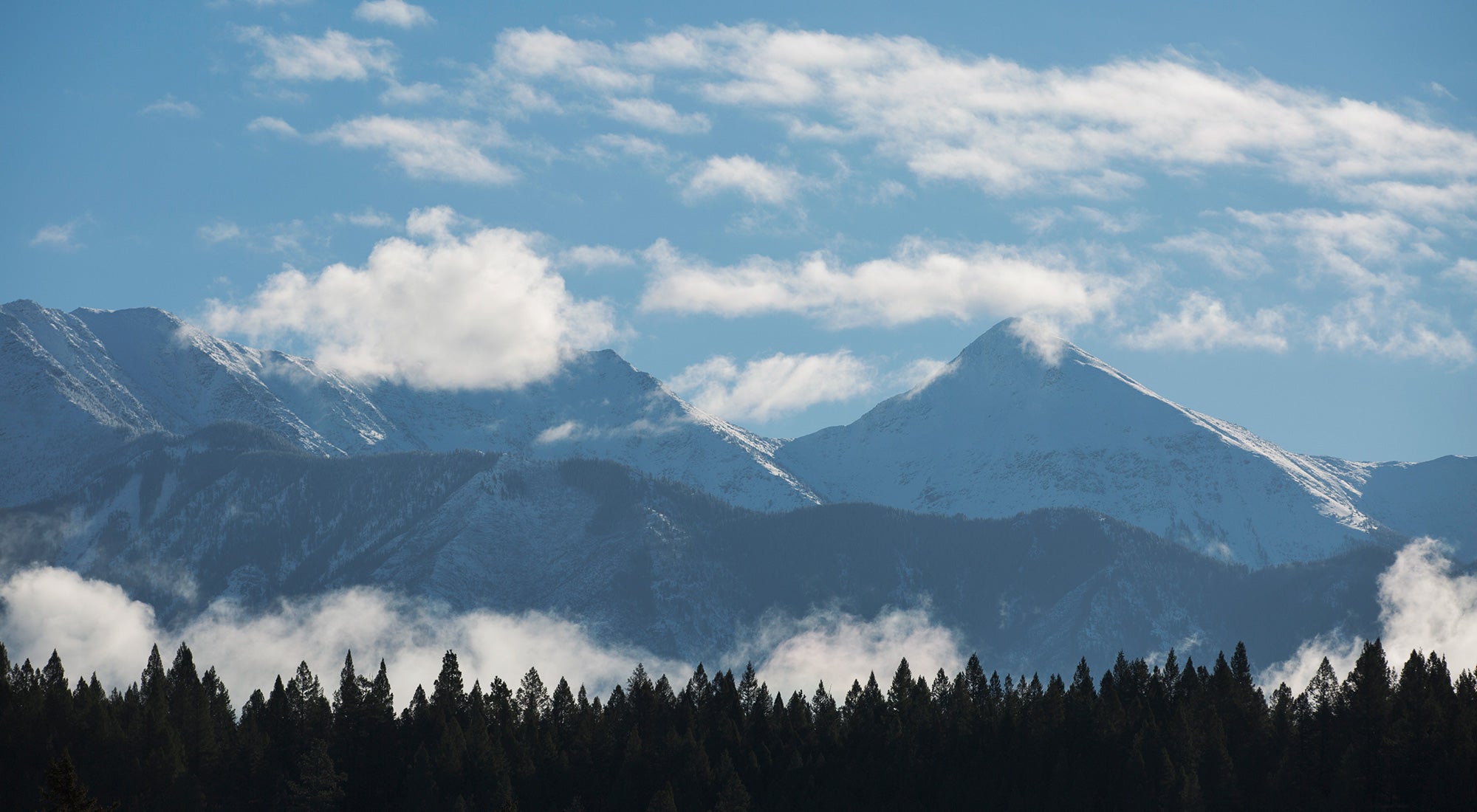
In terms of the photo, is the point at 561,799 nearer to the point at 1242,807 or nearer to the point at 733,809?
the point at 733,809

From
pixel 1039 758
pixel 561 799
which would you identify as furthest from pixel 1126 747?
pixel 561 799

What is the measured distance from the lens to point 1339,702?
181 meters

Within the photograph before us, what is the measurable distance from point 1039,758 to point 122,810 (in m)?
94.6

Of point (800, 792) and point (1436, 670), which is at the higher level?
point (1436, 670)

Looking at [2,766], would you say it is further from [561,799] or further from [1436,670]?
[1436,670]

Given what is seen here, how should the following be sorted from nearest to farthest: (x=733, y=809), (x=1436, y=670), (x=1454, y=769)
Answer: (x=1454, y=769), (x=733, y=809), (x=1436, y=670)

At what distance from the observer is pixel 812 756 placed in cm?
19750

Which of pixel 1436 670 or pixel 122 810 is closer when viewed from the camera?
pixel 122 810

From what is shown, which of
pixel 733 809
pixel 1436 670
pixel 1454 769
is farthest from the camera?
pixel 1436 670

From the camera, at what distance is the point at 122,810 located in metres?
173

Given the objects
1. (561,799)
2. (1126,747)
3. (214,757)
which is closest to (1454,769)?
(1126,747)

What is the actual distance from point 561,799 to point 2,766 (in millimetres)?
57765

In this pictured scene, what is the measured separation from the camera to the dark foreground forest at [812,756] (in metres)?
172

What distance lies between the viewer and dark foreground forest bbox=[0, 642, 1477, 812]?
563 ft
